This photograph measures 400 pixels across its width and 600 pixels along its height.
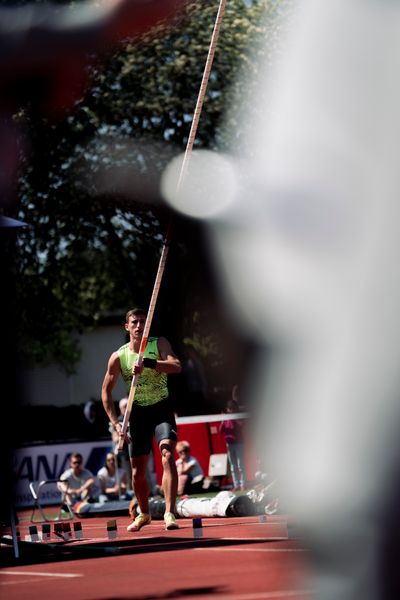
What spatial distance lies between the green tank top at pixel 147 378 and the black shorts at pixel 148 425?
0.20 ft

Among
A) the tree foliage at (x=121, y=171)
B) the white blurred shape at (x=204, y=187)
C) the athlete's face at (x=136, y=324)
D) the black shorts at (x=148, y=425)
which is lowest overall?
the black shorts at (x=148, y=425)

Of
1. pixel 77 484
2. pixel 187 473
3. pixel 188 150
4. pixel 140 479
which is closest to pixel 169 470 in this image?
pixel 140 479

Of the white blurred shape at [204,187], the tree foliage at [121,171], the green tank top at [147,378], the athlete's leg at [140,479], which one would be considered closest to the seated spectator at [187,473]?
the tree foliage at [121,171]

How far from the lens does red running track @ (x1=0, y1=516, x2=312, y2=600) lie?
8.07 feet

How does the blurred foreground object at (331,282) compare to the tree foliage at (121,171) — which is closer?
the blurred foreground object at (331,282)

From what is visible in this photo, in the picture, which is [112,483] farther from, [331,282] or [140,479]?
[331,282]

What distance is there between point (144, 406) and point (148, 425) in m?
0.13

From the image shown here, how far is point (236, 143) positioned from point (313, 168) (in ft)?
1.49

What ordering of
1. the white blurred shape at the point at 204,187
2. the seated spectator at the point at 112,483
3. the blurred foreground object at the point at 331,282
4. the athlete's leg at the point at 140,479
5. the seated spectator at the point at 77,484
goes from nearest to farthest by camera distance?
the blurred foreground object at the point at 331,282 < the white blurred shape at the point at 204,187 < the athlete's leg at the point at 140,479 < the seated spectator at the point at 77,484 < the seated spectator at the point at 112,483

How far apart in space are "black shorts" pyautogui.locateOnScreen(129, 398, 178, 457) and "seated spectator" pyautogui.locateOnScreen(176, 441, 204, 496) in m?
6.58

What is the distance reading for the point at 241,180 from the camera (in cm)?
180

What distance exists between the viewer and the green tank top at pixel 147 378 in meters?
8.15

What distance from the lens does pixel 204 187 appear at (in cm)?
220

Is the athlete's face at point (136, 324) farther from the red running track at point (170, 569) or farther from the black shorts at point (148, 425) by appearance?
the red running track at point (170, 569)
